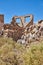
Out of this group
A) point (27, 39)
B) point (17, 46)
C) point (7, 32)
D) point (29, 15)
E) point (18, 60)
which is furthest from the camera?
point (29, 15)

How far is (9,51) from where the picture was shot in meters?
24.0

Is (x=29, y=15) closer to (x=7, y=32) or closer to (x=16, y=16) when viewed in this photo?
(x=16, y=16)

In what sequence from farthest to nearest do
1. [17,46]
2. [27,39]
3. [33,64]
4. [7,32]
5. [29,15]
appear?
1. [29,15]
2. [7,32]
3. [27,39]
4. [17,46]
5. [33,64]

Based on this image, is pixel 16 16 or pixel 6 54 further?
pixel 16 16

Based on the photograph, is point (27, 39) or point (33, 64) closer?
point (33, 64)

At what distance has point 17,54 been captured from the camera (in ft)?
76.6

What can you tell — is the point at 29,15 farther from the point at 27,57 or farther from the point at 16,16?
the point at 27,57

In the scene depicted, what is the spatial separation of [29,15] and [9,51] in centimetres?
3368

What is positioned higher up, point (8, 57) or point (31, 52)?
point (31, 52)

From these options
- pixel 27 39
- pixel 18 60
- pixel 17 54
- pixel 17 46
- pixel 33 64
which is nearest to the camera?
pixel 33 64

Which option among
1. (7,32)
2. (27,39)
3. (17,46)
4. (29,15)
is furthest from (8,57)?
(29,15)

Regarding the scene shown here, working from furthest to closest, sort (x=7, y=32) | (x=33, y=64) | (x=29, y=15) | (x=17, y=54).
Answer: (x=29, y=15)
(x=7, y=32)
(x=17, y=54)
(x=33, y=64)

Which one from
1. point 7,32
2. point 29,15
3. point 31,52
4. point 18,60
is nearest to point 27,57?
point 31,52

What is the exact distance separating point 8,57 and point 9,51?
2.06m
